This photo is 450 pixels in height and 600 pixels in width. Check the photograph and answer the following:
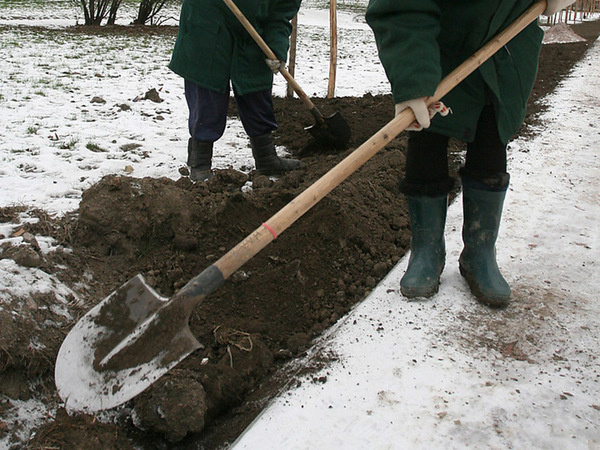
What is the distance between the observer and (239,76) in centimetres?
357

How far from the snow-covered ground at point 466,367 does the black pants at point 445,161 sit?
19.3 inches

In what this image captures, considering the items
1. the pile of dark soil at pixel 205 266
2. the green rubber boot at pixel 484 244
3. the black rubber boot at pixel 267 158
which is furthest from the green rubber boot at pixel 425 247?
the black rubber boot at pixel 267 158

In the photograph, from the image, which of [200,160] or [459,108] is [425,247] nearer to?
[459,108]

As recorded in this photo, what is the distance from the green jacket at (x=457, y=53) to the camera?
6.24 ft

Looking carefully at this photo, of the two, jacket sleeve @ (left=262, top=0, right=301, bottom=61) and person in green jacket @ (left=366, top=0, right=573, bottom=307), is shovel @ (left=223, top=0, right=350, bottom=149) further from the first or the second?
person in green jacket @ (left=366, top=0, right=573, bottom=307)

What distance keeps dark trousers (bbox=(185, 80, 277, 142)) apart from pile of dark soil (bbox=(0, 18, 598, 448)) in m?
0.36

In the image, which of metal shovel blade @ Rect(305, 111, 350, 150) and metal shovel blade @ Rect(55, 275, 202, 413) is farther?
metal shovel blade @ Rect(305, 111, 350, 150)

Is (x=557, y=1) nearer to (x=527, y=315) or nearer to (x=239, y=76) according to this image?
(x=527, y=315)

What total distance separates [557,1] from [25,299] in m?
2.40

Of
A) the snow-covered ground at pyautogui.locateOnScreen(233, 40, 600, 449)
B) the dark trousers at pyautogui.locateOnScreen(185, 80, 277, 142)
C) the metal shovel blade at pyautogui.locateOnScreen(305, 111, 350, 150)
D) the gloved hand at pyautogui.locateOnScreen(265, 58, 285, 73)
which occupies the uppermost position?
the gloved hand at pyautogui.locateOnScreen(265, 58, 285, 73)

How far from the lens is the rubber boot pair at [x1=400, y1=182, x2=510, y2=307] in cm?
225

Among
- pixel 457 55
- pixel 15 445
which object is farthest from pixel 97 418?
pixel 457 55

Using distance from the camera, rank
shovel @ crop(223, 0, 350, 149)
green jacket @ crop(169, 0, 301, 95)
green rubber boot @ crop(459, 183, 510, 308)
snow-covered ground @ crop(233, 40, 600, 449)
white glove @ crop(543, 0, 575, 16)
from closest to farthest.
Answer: snow-covered ground @ crop(233, 40, 600, 449), white glove @ crop(543, 0, 575, 16), green rubber boot @ crop(459, 183, 510, 308), green jacket @ crop(169, 0, 301, 95), shovel @ crop(223, 0, 350, 149)

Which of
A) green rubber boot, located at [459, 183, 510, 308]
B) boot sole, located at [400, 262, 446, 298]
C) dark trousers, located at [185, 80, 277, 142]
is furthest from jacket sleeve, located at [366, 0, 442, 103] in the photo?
dark trousers, located at [185, 80, 277, 142]
